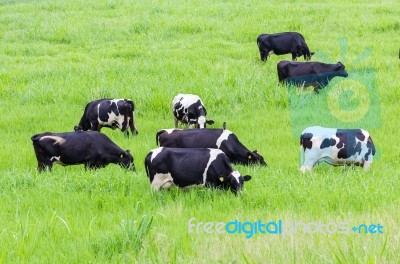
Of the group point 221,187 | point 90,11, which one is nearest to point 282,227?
point 221,187

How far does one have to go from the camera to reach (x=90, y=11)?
23359 mm

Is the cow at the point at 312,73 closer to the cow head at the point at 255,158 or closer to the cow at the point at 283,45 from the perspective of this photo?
the cow at the point at 283,45

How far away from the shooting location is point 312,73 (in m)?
13.0

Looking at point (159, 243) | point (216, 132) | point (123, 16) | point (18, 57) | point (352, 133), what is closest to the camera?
point (159, 243)

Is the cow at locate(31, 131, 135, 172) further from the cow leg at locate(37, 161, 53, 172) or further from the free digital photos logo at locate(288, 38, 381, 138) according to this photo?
the free digital photos logo at locate(288, 38, 381, 138)

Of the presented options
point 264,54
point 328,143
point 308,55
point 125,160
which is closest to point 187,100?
point 125,160

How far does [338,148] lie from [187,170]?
2361 mm

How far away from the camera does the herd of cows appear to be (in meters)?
6.71

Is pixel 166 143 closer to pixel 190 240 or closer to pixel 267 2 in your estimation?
pixel 190 240

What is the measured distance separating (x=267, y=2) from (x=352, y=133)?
632 inches

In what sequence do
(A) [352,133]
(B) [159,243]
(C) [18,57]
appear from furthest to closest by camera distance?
(C) [18,57] → (A) [352,133] → (B) [159,243]

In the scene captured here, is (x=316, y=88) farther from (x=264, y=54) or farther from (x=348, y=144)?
(x=348, y=144)

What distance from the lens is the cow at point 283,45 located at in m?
15.6

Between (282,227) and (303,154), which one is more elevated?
(282,227)
